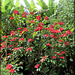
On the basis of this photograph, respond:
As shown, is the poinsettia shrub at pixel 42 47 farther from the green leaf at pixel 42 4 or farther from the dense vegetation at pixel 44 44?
the green leaf at pixel 42 4

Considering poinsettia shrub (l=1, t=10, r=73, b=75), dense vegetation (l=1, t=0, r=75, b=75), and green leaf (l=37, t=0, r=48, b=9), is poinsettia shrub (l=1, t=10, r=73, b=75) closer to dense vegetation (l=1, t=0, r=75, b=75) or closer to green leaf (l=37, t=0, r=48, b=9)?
dense vegetation (l=1, t=0, r=75, b=75)

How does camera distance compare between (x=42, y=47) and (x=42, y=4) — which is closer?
(x=42, y=47)

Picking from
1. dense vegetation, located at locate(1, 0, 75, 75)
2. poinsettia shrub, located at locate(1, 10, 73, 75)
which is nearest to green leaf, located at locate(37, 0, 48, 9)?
dense vegetation, located at locate(1, 0, 75, 75)

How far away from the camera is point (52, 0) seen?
4164 mm

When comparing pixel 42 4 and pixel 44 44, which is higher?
pixel 42 4

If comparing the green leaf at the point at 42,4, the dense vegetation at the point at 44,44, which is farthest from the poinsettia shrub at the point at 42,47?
the green leaf at the point at 42,4

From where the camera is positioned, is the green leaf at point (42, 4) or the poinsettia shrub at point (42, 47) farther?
the green leaf at point (42, 4)

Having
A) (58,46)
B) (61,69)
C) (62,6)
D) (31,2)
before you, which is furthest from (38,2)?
(61,69)

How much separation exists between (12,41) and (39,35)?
853 mm

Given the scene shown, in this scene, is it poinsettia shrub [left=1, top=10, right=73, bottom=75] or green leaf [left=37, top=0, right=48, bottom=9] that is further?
green leaf [left=37, top=0, right=48, bottom=9]

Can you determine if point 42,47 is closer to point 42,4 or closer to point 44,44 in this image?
point 44,44

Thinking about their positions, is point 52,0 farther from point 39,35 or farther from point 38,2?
point 39,35

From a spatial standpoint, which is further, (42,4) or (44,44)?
(42,4)

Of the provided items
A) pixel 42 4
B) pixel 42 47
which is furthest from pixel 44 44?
pixel 42 4
